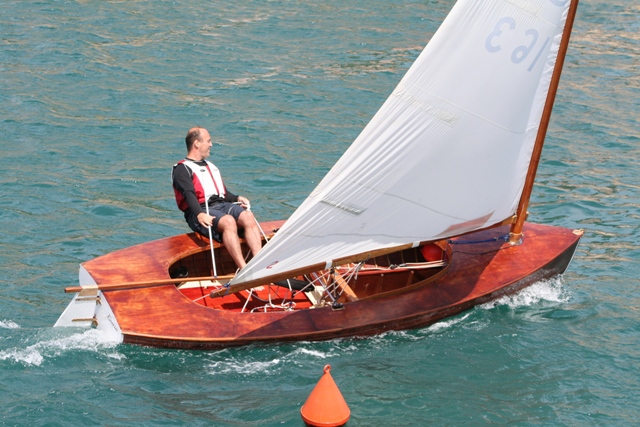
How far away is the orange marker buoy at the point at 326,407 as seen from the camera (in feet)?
22.9

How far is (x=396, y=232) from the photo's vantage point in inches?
325

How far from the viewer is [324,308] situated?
841 cm

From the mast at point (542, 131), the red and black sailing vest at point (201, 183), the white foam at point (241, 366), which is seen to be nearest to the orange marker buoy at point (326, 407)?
the white foam at point (241, 366)

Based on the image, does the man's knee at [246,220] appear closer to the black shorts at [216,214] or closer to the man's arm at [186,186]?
the black shorts at [216,214]

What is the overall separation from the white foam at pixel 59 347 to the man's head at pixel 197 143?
6.99ft

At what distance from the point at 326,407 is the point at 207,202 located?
2.92 meters

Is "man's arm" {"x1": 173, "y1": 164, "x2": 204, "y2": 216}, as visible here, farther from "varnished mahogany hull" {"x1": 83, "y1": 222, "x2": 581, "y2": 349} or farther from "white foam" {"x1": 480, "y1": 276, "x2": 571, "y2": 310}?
"white foam" {"x1": 480, "y1": 276, "x2": 571, "y2": 310}

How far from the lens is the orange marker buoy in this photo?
697cm

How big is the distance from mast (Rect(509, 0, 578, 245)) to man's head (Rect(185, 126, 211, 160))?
129 inches

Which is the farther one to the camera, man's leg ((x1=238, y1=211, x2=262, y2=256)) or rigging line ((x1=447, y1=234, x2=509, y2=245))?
rigging line ((x1=447, y1=234, x2=509, y2=245))

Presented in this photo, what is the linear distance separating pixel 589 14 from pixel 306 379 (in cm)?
1677

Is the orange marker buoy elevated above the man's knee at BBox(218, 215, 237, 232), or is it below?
below

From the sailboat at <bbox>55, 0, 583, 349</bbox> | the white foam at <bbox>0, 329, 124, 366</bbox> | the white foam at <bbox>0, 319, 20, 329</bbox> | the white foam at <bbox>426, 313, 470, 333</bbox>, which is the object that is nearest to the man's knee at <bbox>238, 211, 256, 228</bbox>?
the sailboat at <bbox>55, 0, 583, 349</bbox>

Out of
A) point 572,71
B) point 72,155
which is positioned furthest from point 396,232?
point 572,71
